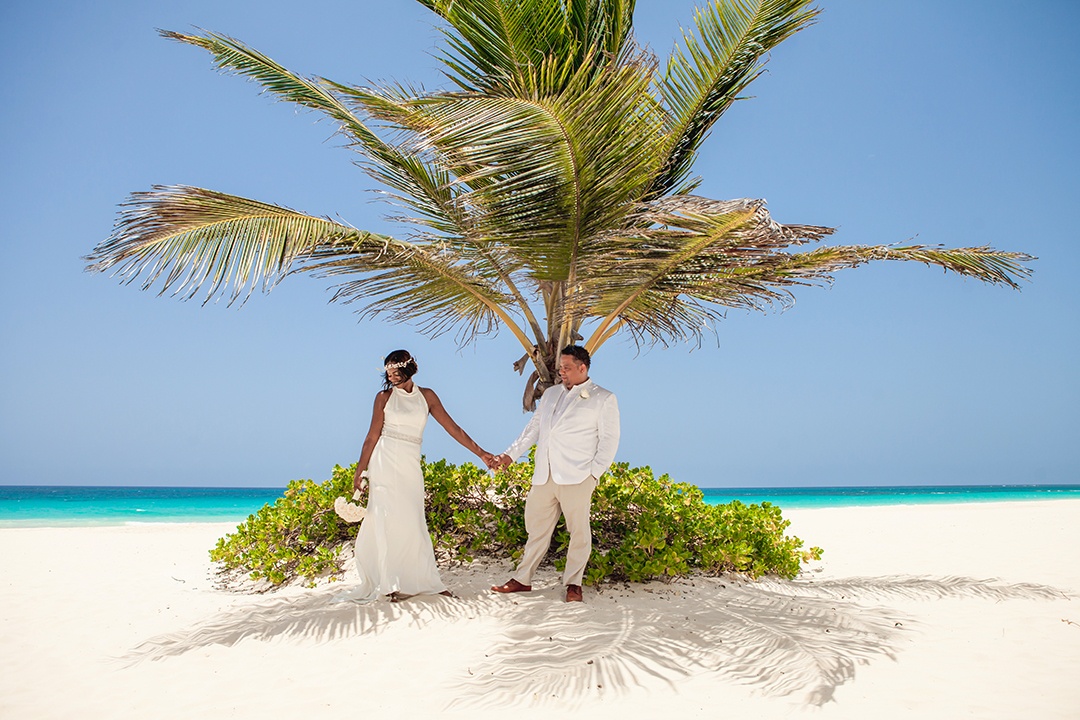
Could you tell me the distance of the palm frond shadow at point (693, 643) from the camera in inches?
170

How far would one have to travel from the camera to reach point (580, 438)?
19.5 ft

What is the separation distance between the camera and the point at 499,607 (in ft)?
19.1

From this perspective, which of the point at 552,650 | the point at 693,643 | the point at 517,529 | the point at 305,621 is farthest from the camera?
the point at 517,529

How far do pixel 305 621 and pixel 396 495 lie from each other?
3.64 feet

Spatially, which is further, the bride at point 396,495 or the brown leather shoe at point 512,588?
the brown leather shoe at point 512,588

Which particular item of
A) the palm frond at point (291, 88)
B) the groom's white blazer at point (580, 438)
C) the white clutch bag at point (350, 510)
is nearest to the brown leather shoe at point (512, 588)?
the groom's white blazer at point (580, 438)

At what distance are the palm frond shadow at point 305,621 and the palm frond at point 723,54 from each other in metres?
4.61

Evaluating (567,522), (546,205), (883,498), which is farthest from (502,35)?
(883,498)

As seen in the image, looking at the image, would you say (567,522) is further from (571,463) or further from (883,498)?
(883,498)

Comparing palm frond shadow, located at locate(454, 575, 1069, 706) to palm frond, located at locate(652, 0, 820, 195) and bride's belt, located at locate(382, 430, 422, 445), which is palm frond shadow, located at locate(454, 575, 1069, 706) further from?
palm frond, located at locate(652, 0, 820, 195)

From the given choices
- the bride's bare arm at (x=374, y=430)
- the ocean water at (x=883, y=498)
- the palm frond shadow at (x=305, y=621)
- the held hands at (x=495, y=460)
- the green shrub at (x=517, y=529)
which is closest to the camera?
the palm frond shadow at (x=305, y=621)

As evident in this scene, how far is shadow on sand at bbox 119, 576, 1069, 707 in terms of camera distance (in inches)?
173

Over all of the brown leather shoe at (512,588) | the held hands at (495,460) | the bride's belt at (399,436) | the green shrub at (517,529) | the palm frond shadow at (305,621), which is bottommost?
the palm frond shadow at (305,621)

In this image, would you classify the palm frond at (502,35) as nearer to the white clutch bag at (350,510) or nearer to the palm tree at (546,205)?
the palm tree at (546,205)
